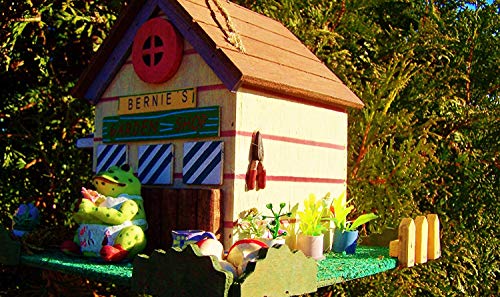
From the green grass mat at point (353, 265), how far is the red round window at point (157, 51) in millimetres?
1232

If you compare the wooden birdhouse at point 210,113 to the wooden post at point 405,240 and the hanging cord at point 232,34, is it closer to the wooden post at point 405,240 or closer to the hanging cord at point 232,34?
the hanging cord at point 232,34

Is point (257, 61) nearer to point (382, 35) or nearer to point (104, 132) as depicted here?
point (104, 132)

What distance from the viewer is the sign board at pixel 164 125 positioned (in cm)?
280

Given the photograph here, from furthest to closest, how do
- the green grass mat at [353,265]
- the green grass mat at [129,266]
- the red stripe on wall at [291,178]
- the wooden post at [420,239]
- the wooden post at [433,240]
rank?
the wooden post at [433,240] < the wooden post at [420,239] < the red stripe on wall at [291,178] < the green grass mat at [353,265] < the green grass mat at [129,266]

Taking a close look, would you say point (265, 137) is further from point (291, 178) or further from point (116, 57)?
point (116, 57)

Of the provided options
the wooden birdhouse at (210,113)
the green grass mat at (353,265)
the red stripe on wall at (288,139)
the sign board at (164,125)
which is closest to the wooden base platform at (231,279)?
the green grass mat at (353,265)

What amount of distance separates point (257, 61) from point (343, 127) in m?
0.87

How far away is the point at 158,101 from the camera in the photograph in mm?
3051

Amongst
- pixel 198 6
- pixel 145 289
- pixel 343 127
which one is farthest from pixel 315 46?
pixel 145 289

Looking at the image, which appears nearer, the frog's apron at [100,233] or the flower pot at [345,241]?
the frog's apron at [100,233]

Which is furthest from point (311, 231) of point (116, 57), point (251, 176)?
point (116, 57)

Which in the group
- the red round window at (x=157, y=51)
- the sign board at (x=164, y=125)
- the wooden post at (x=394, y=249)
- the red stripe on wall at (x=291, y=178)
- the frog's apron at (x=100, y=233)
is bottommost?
the wooden post at (x=394, y=249)

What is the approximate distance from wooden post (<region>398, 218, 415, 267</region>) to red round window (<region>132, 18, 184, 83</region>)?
1.40 m

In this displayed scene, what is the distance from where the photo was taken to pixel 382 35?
5238mm
